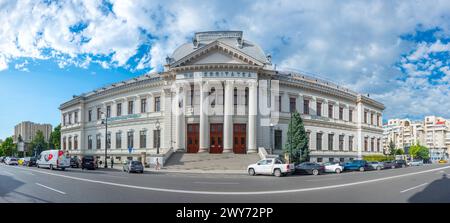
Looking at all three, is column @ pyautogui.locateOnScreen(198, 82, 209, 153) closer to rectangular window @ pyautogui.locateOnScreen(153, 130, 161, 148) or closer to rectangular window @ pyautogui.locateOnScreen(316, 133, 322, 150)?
rectangular window @ pyautogui.locateOnScreen(153, 130, 161, 148)

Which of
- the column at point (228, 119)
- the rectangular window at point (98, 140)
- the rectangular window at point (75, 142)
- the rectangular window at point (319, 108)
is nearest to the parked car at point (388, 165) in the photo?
the rectangular window at point (319, 108)

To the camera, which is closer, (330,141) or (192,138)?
(192,138)

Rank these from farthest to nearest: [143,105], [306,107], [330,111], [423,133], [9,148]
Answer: [423,133], [9,148], [330,111], [143,105], [306,107]

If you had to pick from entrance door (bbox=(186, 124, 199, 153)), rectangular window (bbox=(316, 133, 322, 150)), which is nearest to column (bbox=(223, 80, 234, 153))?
entrance door (bbox=(186, 124, 199, 153))

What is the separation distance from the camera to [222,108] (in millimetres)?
41250

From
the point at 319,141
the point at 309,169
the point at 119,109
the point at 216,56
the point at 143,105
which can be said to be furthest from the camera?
the point at 119,109

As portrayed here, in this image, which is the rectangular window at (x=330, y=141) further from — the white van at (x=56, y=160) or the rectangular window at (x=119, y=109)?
the white van at (x=56, y=160)

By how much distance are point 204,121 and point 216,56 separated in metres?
8.51

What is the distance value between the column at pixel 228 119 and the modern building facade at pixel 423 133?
441 feet

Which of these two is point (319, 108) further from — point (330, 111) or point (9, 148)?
point (9, 148)

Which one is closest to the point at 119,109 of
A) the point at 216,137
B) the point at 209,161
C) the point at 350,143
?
the point at 216,137
